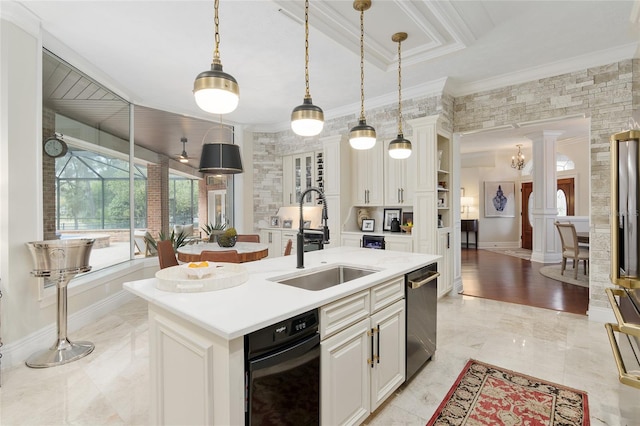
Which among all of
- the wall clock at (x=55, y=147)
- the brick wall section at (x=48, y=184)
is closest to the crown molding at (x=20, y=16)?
the brick wall section at (x=48, y=184)

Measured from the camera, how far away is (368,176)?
16.6 feet

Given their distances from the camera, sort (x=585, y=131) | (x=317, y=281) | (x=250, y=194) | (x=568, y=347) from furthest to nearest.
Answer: (x=585, y=131), (x=250, y=194), (x=568, y=347), (x=317, y=281)

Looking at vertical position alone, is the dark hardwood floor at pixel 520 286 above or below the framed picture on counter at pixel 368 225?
below

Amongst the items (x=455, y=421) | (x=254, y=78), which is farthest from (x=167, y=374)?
(x=254, y=78)

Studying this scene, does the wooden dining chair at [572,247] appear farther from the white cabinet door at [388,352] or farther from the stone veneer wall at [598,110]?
the white cabinet door at [388,352]

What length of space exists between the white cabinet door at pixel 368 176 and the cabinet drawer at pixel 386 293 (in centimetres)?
285

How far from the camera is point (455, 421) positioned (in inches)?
77.6

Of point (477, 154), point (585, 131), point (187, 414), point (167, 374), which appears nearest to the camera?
point (187, 414)

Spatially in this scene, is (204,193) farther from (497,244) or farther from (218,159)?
(497,244)

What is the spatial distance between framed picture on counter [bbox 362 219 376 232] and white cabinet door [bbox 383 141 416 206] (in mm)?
439

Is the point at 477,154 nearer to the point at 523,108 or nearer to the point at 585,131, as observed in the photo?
the point at 585,131

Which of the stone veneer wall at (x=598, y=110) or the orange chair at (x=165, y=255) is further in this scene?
the orange chair at (x=165, y=255)

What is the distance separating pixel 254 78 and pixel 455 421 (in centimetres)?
416

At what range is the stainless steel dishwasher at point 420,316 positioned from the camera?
2250mm
